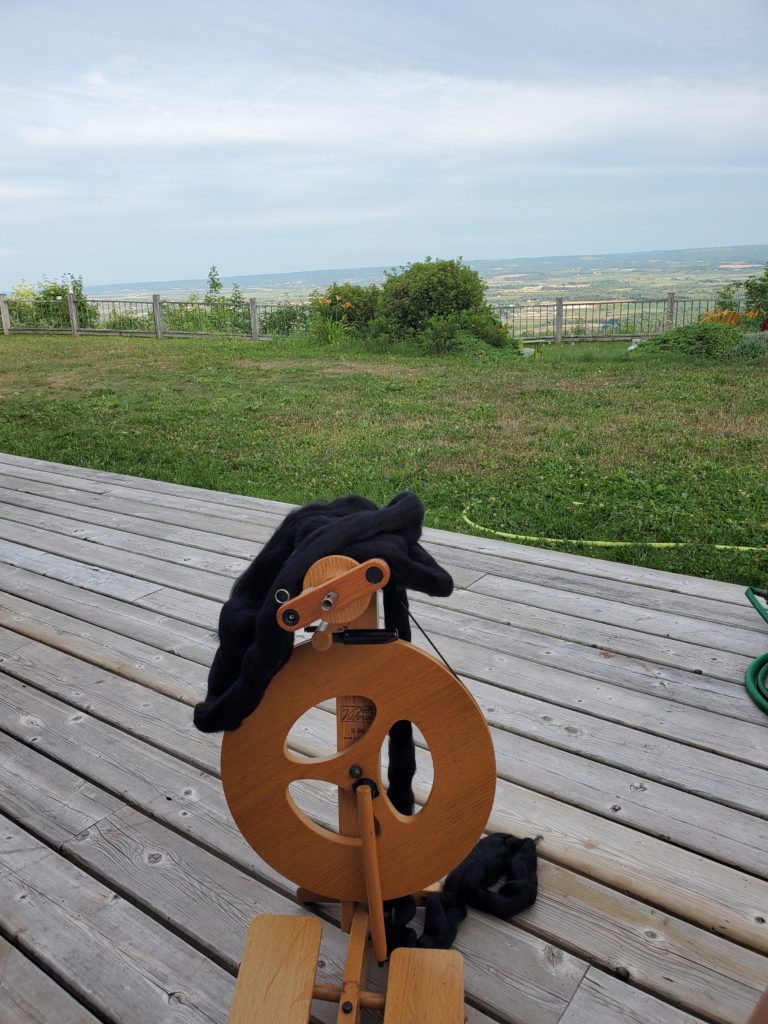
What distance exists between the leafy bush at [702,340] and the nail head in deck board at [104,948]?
8065 mm

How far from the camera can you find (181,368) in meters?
8.73

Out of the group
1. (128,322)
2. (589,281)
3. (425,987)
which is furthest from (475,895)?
(589,281)

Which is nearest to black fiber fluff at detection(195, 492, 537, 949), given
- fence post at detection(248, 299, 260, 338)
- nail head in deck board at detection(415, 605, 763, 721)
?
nail head in deck board at detection(415, 605, 763, 721)

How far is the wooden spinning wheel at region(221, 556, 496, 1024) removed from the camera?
0.97m

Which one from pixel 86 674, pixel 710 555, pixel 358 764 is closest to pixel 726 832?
pixel 358 764

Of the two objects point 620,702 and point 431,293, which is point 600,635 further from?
point 431,293

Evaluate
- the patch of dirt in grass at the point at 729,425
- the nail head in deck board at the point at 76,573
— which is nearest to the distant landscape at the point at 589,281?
the patch of dirt in grass at the point at 729,425

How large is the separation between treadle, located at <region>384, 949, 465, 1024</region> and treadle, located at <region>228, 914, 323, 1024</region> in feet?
0.36

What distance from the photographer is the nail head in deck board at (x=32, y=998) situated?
3.45 feet

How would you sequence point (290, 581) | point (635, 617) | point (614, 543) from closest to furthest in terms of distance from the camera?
point (290, 581)
point (635, 617)
point (614, 543)

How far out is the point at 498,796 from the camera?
4.83 feet

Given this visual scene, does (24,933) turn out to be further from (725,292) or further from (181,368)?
(725,292)

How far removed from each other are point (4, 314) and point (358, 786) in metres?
14.8

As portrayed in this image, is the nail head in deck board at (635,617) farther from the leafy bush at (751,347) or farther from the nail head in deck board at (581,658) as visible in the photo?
the leafy bush at (751,347)
